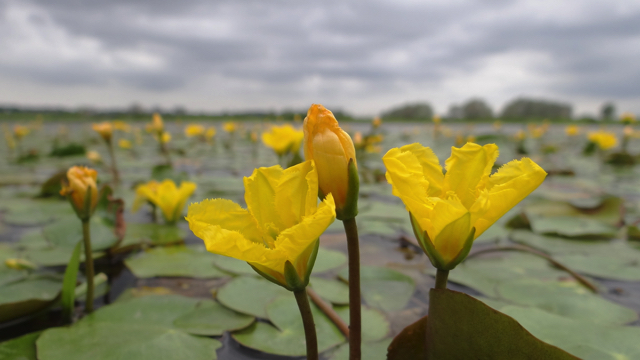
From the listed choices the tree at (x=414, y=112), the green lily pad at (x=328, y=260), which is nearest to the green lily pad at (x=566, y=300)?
the green lily pad at (x=328, y=260)

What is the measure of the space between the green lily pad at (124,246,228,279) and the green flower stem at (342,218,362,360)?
0.82 metres

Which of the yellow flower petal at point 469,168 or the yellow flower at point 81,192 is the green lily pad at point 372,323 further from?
the yellow flower at point 81,192

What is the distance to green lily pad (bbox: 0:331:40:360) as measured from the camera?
2.51 feet

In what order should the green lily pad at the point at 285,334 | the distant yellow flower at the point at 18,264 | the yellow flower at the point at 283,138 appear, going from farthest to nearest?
the yellow flower at the point at 283,138 < the distant yellow flower at the point at 18,264 < the green lily pad at the point at 285,334

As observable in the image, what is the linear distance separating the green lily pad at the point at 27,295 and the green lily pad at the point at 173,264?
0.76 feet

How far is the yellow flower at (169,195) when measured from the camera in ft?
5.41

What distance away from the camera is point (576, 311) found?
0.99 m

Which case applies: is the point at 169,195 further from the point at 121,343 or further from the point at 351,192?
the point at 351,192

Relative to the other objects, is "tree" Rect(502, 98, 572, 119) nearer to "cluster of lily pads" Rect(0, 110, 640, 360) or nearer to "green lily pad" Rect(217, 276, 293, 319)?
"cluster of lily pads" Rect(0, 110, 640, 360)

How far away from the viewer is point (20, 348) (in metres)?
0.79

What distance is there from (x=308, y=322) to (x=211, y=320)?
0.54m

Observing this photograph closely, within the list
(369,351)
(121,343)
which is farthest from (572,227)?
(121,343)


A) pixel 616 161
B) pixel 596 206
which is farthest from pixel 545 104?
pixel 596 206

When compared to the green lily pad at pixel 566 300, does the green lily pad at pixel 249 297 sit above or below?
below
